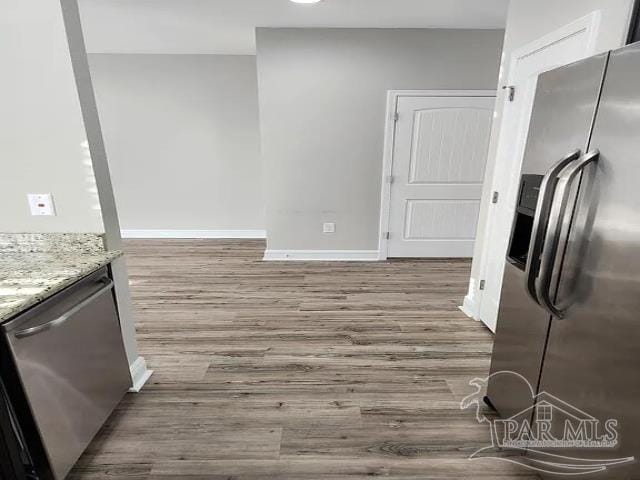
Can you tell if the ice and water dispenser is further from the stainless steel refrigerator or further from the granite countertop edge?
the granite countertop edge

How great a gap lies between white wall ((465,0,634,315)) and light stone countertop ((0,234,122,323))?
8.44ft

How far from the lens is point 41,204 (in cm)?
162

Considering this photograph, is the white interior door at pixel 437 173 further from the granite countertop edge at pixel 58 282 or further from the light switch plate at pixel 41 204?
the light switch plate at pixel 41 204

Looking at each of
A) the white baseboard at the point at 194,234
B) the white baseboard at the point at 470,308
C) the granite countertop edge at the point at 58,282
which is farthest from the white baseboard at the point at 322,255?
the granite countertop edge at the point at 58,282

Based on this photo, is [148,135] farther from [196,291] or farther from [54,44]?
[54,44]

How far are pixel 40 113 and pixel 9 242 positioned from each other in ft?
2.21

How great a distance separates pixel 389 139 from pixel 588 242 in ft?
9.54

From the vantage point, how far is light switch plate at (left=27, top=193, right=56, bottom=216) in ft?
5.31

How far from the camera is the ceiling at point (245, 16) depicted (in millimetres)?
2764

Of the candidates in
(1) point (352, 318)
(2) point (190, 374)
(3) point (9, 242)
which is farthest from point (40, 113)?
(1) point (352, 318)

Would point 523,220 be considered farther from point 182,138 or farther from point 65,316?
point 182,138

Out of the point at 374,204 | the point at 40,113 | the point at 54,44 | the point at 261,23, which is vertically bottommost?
the point at 374,204

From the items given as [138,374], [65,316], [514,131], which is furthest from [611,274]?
[138,374]

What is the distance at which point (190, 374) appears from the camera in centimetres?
209
